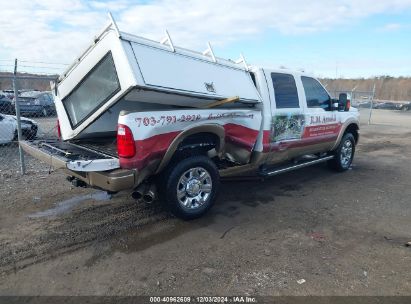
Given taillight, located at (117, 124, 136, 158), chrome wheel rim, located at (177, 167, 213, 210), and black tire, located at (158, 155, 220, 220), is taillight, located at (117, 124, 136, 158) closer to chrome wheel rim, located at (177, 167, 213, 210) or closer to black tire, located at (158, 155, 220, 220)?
black tire, located at (158, 155, 220, 220)

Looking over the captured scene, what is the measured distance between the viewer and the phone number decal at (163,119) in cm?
395

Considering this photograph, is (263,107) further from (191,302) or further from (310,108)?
(191,302)

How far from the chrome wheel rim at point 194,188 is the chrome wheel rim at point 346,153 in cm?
404

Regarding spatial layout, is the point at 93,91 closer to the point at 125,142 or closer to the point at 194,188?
the point at 125,142

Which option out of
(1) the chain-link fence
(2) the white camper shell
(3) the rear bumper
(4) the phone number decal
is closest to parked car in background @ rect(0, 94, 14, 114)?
(1) the chain-link fence

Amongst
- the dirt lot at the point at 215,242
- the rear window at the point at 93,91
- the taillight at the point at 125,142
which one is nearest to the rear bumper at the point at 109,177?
the taillight at the point at 125,142

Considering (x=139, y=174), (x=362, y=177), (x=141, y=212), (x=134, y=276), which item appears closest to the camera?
(x=134, y=276)

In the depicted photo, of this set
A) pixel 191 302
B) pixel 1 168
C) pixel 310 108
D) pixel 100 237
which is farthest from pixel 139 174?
pixel 1 168

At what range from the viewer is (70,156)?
4254 mm

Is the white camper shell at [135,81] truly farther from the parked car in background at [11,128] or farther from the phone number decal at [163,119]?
the parked car in background at [11,128]

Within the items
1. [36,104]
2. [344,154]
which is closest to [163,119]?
[344,154]

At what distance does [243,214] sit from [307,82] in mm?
A: 2919

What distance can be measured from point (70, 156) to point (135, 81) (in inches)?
49.3

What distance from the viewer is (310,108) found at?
6.47 metres
